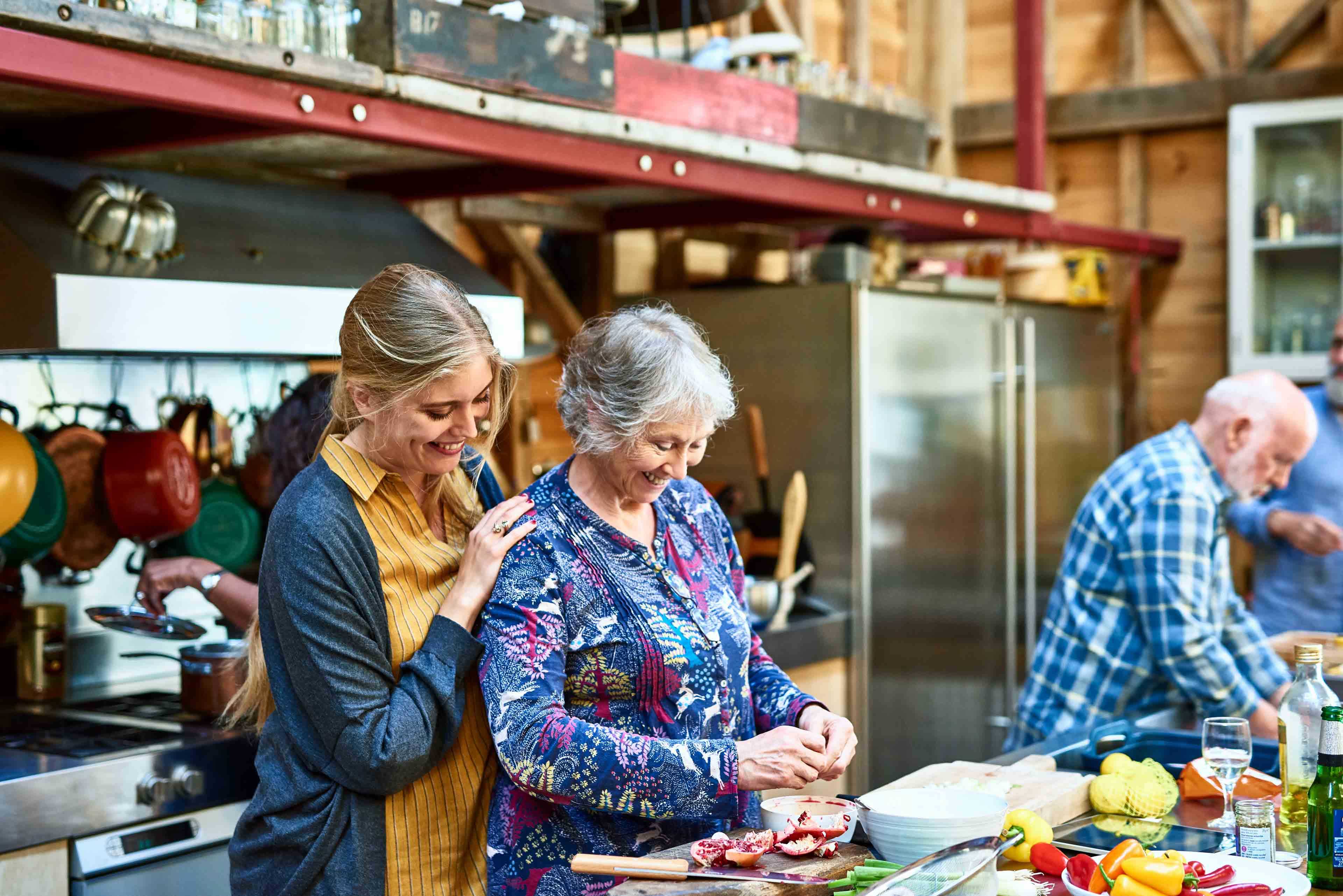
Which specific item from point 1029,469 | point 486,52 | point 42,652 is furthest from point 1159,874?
point 1029,469

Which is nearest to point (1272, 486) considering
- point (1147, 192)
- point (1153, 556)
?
point (1153, 556)

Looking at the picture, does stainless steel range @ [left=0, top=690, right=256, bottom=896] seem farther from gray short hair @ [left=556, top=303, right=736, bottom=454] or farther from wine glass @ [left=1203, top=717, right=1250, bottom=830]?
wine glass @ [left=1203, top=717, right=1250, bottom=830]

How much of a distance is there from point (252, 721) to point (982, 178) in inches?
183

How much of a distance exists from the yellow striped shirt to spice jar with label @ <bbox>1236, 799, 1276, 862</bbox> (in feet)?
3.29

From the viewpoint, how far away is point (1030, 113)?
4.86m

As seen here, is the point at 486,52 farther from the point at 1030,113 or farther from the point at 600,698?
the point at 1030,113

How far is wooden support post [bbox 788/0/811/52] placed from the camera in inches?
208

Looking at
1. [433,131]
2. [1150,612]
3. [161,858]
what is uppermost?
[433,131]

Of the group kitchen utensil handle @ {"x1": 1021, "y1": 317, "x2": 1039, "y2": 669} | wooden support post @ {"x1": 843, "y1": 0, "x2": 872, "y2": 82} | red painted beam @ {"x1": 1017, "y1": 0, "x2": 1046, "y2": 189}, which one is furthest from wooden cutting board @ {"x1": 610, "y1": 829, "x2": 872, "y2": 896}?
wooden support post @ {"x1": 843, "y1": 0, "x2": 872, "y2": 82}

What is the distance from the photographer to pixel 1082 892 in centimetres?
168

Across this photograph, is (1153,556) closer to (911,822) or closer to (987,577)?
(911,822)

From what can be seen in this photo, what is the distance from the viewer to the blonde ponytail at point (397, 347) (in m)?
1.86

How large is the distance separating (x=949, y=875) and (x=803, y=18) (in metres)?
4.32

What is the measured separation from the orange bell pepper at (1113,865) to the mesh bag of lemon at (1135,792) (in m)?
0.37
